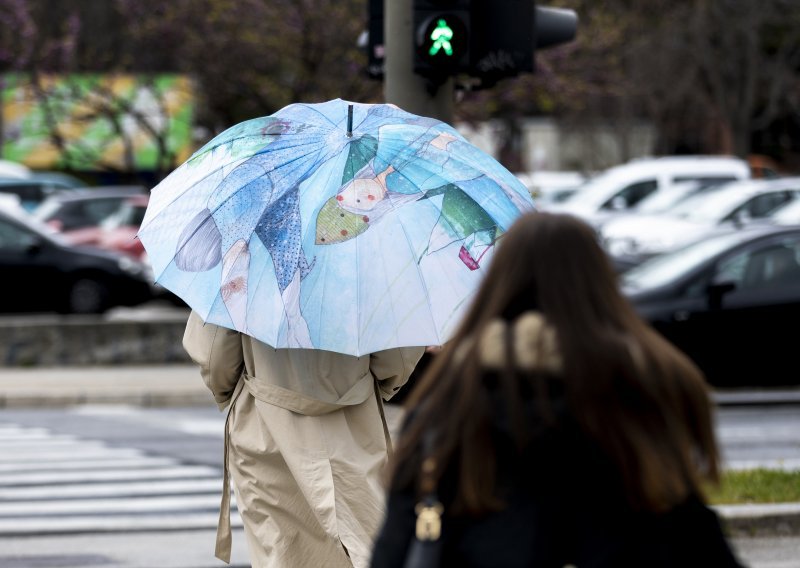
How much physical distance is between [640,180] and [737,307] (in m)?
14.0

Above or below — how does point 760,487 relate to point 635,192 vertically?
above

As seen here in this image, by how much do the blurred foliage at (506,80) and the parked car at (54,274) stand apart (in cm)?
273

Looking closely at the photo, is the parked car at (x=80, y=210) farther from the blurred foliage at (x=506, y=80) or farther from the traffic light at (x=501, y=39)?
the traffic light at (x=501, y=39)

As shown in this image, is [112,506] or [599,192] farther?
[599,192]

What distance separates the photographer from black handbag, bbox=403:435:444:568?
Result: 2443 mm

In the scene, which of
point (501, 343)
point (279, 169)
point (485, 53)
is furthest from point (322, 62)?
point (501, 343)

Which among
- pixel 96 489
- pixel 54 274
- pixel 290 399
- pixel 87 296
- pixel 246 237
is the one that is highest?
pixel 246 237

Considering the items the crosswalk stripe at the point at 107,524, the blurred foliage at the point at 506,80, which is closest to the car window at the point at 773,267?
the blurred foliage at the point at 506,80

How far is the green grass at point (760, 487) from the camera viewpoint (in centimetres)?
759

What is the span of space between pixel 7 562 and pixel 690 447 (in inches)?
211

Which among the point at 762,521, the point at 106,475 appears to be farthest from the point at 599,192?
the point at 762,521

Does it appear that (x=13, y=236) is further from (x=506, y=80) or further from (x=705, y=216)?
(x=705, y=216)

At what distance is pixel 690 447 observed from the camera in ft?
8.02

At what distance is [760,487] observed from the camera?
7855mm
